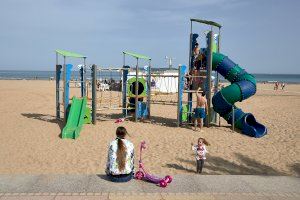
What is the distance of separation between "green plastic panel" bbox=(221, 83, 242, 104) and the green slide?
5436 millimetres

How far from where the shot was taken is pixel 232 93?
13.7m

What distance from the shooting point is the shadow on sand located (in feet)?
28.3

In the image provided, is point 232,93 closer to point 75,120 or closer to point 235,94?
point 235,94

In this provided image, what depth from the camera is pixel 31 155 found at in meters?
9.80

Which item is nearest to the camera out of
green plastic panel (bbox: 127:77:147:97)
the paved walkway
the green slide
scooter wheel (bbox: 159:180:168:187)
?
the paved walkway

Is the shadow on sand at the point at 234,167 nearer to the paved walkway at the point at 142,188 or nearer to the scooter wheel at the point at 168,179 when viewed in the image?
the paved walkway at the point at 142,188

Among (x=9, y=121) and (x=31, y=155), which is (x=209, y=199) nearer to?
(x=31, y=155)

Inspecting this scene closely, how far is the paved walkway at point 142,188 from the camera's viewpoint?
5746 millimetres

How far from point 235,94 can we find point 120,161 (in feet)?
27.0

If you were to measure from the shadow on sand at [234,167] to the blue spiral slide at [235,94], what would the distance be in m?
3.82

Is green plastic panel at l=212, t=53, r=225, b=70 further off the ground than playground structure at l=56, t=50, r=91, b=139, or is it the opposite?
green plastic panel at l=212, t=53, r=225, b=70

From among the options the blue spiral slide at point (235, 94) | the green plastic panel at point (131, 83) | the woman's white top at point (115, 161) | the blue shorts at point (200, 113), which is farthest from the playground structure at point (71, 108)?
the woman's white top at point (115, 161)

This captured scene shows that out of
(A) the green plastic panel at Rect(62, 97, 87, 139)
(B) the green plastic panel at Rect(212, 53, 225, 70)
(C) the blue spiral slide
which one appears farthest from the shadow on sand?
(B) the green plastic panel at Rect(212, 53, 225, 70)

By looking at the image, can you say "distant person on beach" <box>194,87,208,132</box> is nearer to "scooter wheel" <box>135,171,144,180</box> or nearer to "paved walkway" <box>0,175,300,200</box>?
"paved walkway" <box>0,175,300,200</box>
